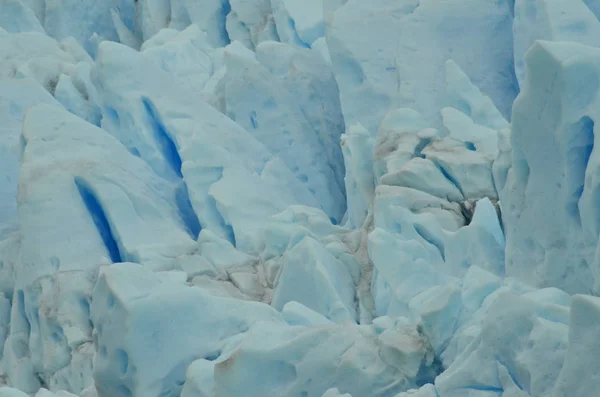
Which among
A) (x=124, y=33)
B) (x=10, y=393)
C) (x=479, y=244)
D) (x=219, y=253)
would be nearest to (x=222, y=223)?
(x=219, y=253)

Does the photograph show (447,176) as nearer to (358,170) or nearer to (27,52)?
(358,170)

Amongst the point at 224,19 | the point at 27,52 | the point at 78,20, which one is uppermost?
the point at 27,52

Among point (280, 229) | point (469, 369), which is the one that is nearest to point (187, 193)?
point (280, 229)

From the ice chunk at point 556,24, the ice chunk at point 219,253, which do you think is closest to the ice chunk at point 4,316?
the ice chunk at point 219,253

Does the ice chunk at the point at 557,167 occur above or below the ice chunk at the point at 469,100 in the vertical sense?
above

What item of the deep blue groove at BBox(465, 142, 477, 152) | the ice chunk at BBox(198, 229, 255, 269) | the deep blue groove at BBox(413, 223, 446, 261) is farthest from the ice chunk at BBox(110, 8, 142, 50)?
the deep blue groove at BBox(413, 223, 446, 261)

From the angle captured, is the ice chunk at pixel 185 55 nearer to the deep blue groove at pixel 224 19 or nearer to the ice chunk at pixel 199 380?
the deep blue groove at pixel 224 19
